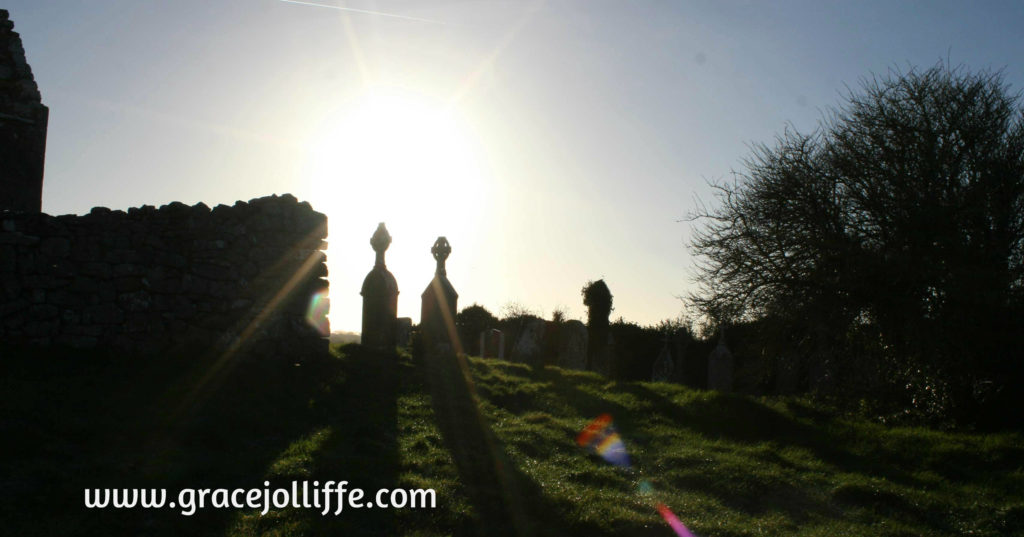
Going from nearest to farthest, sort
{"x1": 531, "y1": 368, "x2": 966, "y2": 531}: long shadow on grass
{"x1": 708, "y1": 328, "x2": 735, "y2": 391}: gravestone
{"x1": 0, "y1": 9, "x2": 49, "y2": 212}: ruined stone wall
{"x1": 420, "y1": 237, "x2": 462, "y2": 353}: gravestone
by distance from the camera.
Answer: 1. {"x1": 531, "y1": 368, "x2": 966, "y2": 531}: long shadow on grass
2. {"x1": 0, "y1": 9, "x2": 49, "y2": 212}: ruined stone wall
3. {"x1": 420, "y1": 237, "x2": 462, "y2": 353}: gravestone
4. {"x1": 708, "y1": 328, "x2": 735, "y2": 391}: gravestone

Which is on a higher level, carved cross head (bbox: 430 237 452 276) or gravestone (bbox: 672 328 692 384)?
carved cross head (bbox: 430 237 452 276)

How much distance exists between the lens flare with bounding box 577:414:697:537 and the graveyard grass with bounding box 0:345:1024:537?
117 mm

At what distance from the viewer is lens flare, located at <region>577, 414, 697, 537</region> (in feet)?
20.2

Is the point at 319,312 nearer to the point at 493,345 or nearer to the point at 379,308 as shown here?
the point at 379,308

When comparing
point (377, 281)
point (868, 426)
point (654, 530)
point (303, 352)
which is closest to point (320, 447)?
point (654, 530)

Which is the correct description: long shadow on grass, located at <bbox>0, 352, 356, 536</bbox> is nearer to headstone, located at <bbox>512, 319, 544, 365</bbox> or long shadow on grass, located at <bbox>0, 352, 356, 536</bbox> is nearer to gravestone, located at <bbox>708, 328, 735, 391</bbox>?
headstone, located at <bbox>512, 319, 544, 365</bbox>

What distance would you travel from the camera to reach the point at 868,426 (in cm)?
975

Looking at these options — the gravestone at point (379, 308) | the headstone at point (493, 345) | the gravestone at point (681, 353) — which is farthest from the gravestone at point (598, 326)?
the gravestone at point (379, 308)

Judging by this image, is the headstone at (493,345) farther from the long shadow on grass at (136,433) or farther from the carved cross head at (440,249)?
the long shadow on grass at (136,433)

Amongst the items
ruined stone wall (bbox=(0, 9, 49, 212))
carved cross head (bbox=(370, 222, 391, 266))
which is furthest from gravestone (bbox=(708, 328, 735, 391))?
ruined stone wall (bbox=(0, 9, 49, 212))

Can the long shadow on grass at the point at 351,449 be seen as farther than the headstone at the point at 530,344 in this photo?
No

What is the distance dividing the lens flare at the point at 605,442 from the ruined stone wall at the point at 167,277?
432 cm

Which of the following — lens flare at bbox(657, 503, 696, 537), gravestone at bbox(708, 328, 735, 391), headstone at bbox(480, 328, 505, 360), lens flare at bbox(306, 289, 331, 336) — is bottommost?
lens flare at bbox(657, 503, 696, 537)

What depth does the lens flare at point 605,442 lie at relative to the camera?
26.3 feet
